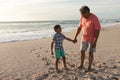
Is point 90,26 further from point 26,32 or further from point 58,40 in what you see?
point 26,32

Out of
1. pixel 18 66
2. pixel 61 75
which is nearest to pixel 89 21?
pixel 61 75

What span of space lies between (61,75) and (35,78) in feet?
2.09

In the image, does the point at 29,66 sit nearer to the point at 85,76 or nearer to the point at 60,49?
the point at 60,49

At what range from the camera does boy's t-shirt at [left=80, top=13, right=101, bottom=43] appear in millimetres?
6406

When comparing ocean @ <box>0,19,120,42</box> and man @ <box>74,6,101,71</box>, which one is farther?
ocean @ <box>0,19,120,42</box>

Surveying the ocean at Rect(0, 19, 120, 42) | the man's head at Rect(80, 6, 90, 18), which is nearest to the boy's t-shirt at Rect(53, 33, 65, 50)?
the man's head at Rect(80, 6, 90, 18)

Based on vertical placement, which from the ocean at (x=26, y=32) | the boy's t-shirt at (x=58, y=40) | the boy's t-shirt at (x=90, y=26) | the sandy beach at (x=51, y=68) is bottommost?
the sandy beach at (x=51, y=68)

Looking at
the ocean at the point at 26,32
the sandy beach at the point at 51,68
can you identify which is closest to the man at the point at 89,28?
the sandy beach at the point at 51,68

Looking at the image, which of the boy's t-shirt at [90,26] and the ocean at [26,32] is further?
the ocean at [26,32]

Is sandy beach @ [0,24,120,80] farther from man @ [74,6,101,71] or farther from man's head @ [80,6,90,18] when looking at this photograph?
man's head @ [80,6,90,18]

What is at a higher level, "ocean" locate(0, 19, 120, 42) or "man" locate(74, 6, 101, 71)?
"man" locate(74, 6, 101, 71)

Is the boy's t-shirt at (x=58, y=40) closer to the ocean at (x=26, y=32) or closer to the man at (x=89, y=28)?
the man at (x=89, y=28)

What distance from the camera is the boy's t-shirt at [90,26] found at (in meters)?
6.41

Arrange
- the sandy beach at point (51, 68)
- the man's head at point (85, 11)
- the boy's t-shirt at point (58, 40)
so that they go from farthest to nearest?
A: the boy's t-shirt at point (58, 40)
the man's head at point (85, 11)
the sandy beach at point (51, 68)
